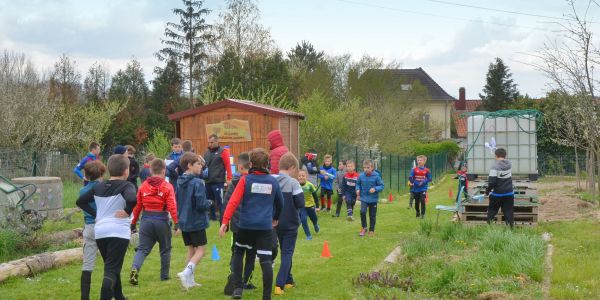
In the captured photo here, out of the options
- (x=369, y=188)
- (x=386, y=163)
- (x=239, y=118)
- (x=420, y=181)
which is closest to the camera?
(x=369, y=188)

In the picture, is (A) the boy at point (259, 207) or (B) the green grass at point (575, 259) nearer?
(A) the boy at point (259, 207)

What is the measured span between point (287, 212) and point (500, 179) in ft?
20.1

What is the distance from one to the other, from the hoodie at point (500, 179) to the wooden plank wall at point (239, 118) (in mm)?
7194

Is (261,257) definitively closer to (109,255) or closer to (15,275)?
(109,255)

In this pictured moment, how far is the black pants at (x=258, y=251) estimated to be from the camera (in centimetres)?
747

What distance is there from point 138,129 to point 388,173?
63.9 ft

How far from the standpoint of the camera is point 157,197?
8.35 metres

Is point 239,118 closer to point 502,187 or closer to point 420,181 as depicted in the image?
point 420,181

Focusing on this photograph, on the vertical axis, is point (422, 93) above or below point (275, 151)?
above

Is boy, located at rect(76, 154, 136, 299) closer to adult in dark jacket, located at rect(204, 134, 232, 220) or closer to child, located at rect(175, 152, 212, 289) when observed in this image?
child, located at rect(175, 152, 212, 289)

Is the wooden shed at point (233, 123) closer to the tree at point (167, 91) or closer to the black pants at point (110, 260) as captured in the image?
the black pants at point (110, 260)

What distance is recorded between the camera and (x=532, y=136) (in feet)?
69.5

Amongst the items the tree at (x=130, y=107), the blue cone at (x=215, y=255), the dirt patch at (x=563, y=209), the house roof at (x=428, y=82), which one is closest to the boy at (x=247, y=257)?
the blue cone at (x=215, y=255)

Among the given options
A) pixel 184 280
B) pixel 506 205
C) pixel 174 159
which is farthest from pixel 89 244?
pixel 506 205
